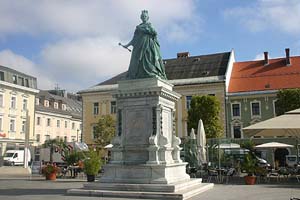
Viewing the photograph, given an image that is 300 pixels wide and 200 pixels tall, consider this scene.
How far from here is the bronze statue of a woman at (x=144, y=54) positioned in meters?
15.2

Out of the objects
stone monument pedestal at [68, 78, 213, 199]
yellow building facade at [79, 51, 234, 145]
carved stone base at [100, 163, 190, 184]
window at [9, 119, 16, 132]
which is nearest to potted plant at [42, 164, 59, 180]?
stone monument pedestal at [68, 78, 213, 199]

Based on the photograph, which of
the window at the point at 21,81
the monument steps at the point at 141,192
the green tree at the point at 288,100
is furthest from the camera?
the window at the point at 21,81

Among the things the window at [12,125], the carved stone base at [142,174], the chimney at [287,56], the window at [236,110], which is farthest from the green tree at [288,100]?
the window at [12,125]

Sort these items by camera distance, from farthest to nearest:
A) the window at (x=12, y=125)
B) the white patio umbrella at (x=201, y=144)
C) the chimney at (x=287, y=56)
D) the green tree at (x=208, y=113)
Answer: the window at (x=12, y=125), the chimney at (x=287, y=56), the green tree at (x=208, y=113), the white patio umbrella at (x=201, y=144)

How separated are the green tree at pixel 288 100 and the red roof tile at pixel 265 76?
531 cm

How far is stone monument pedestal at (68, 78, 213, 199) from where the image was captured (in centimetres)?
1318

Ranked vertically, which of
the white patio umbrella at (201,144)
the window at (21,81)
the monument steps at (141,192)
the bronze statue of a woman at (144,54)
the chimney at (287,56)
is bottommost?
the monument steps at (141,192)

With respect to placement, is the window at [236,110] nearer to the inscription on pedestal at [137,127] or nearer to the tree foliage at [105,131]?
the tree foliage at [105,131]

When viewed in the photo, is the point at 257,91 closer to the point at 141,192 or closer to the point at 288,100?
the point at 288,100

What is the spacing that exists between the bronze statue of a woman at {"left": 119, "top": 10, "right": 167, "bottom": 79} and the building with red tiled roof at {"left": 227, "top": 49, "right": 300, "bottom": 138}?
26748 mm

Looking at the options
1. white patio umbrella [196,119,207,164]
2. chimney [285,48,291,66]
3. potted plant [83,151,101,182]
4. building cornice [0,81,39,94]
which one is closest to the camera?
potted plant [83,151,101,182]

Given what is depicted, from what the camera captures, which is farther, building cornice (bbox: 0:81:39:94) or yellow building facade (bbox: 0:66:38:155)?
building cornice (bbox: 0:81:39:94)

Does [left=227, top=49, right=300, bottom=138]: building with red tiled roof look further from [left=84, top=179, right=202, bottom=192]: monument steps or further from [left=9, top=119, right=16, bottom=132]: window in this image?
[left=84, top=179, right=202, bottom=192]: monument steps

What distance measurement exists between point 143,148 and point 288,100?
2353cm
